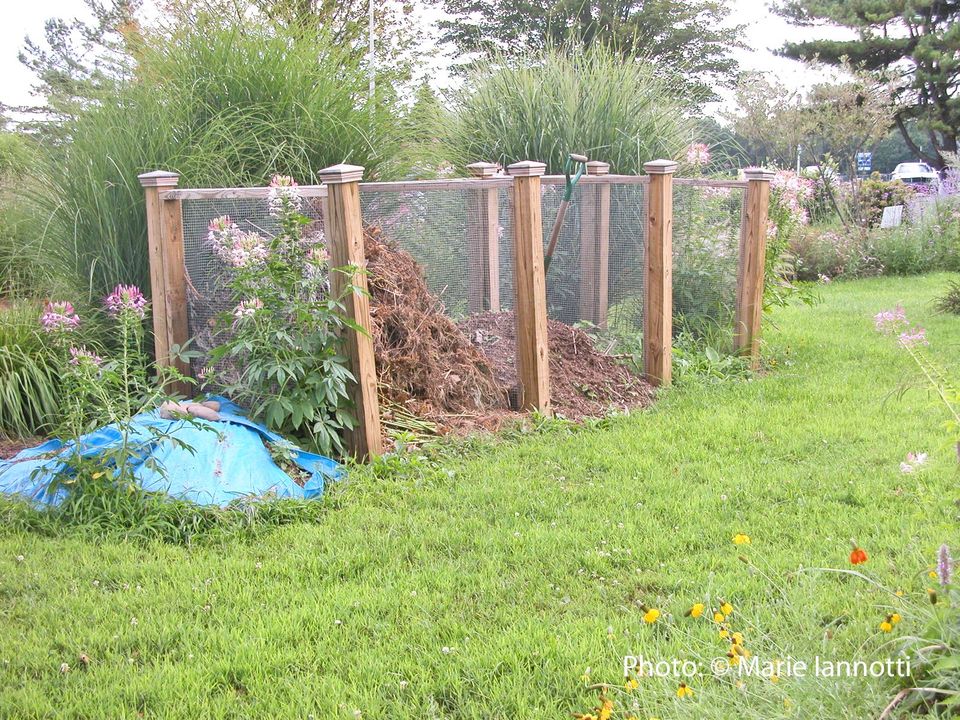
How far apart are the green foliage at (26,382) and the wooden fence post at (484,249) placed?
2.46 metres

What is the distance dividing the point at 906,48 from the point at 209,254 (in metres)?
29.3

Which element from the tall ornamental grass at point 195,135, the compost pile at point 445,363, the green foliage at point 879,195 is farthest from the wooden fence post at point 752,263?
the green foliage at point 879,195

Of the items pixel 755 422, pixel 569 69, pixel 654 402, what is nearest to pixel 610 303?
pixel 654 402

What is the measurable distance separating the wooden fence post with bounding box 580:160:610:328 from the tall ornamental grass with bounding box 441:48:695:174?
0.89m

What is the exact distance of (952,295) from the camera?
29.3ft

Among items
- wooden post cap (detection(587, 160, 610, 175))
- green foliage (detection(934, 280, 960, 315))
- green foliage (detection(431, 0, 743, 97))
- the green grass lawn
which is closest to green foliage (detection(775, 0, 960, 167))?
green foliage (detection(431, 0, 743, 97))

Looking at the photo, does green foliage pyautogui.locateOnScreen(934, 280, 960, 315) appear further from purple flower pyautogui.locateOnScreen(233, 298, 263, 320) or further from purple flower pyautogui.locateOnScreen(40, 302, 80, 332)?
purple flower pyautogui.locateOnScreen(40, 302, 80, 332)

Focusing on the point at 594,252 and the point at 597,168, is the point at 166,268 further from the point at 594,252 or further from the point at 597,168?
the point at 597,168

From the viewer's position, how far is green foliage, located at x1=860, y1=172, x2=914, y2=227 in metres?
16.6

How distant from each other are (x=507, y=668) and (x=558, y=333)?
383cm

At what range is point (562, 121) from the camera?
7285 millimetres

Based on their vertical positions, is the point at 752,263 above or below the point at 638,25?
below

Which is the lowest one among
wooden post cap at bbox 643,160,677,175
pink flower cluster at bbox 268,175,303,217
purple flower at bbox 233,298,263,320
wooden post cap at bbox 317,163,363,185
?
purple flower at bbox 233,298,263,320

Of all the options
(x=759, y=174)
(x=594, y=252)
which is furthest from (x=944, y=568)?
(x=759, y=174)
